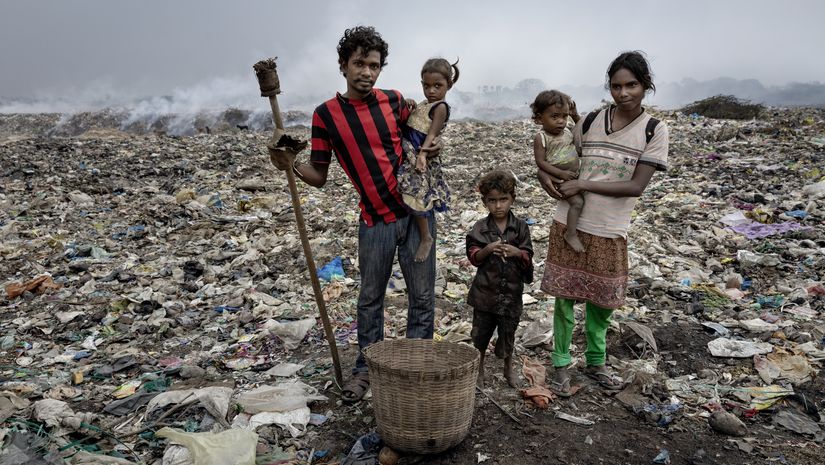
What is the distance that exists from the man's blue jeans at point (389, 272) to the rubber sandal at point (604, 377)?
0.97 m

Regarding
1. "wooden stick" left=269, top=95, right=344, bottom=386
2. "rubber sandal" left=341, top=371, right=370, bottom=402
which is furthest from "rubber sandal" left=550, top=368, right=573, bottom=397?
"wooden stick" left=269, top=95, right=344, bottom=386

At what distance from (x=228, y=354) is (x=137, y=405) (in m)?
0.89

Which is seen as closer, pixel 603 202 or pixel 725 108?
pixel 603 202

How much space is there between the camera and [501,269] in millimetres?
2703

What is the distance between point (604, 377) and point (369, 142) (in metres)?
1.79

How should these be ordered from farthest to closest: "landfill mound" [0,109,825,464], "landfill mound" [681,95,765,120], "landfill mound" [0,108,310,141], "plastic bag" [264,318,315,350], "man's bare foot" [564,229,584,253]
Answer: "landfill mound" [0,108,310,141]
"landfill mound" [681,95,765,120]
"plastic bag" [264,318,315,350]
"man's bare foot" [564,229,584,253]
"landfill mound" [0,109,825,464]

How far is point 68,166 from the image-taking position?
9250 mm

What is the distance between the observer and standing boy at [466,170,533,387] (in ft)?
8.67

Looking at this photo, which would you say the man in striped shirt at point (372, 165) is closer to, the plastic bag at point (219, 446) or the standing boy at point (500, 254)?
the standing boy at point (500, 254)

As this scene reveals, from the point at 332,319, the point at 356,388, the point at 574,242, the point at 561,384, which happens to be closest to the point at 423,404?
the point at 356,388

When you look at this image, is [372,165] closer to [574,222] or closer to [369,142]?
[369,142]

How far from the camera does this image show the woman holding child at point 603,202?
8.28 ft

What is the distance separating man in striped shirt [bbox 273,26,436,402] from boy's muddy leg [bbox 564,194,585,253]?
680 mm

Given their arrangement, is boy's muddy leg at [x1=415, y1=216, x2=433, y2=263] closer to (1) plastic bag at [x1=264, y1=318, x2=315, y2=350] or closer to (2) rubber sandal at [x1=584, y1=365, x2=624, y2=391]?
(2) rubber sandal at [x1=584, y1=365, x2=624, y2=391]
